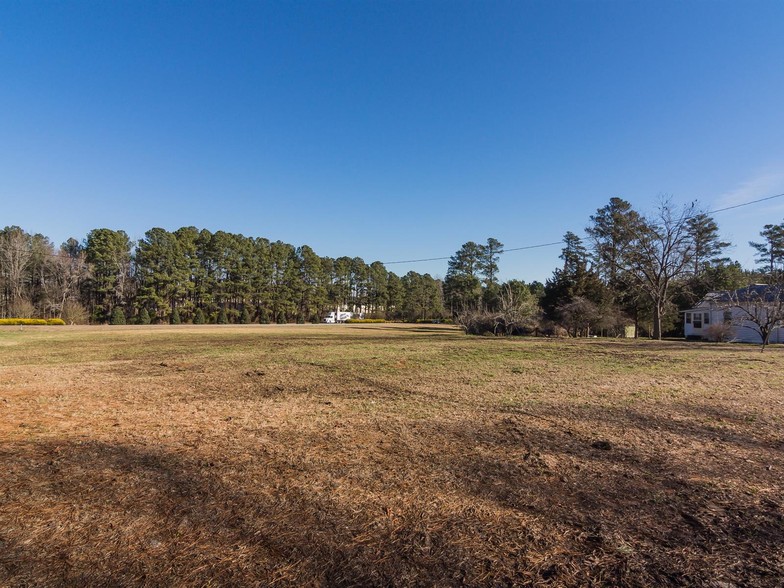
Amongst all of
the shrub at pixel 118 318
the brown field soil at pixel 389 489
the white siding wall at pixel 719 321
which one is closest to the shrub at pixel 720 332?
the white siding wall at pixel 719 321

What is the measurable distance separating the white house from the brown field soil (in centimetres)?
1739

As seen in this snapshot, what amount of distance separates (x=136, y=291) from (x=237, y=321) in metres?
12.6

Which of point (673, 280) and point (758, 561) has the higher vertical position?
point (673, 280)

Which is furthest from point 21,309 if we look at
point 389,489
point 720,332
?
point 720,332

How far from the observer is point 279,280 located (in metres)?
59.9

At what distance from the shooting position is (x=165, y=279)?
47.6 m

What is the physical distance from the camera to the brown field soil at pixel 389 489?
206cm

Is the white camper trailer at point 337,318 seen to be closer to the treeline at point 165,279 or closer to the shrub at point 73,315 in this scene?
the treeline at point 165,279

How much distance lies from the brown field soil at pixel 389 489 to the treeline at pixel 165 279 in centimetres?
4578

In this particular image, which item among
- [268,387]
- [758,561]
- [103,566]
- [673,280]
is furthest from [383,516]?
[673,280]

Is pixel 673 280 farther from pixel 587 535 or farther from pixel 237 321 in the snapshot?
pixel 237 321

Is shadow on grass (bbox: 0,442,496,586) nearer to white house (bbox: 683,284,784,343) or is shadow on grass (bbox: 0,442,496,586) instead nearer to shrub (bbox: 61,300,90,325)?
white house (bbox: 683,284,784,343)

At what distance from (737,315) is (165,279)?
180 feet

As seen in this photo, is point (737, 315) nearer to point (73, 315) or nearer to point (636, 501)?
point (636, 501)
